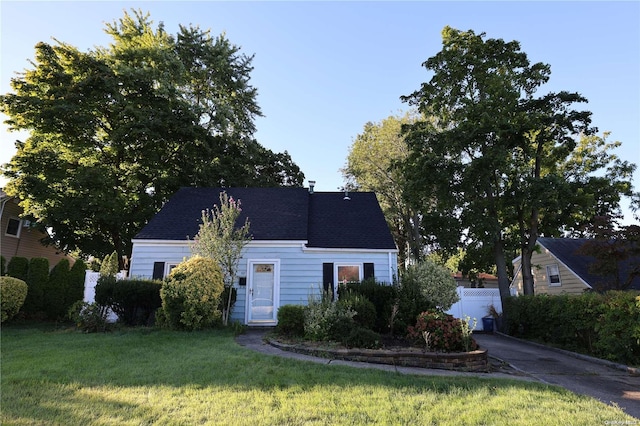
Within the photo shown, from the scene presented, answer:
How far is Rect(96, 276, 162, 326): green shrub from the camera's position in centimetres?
1070

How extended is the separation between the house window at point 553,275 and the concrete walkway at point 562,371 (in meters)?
10.8

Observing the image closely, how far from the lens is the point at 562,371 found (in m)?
6.97

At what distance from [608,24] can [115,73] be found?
68.9ft

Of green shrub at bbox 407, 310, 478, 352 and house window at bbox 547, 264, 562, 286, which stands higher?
house window at bbox 547, 264, 562, 286

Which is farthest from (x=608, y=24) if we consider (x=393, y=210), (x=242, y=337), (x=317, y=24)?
(x=393, y=210)

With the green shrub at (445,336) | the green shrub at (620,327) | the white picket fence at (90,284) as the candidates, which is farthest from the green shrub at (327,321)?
the white picket fence at (90,284)

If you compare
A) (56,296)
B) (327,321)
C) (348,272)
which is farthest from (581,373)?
(56,296)

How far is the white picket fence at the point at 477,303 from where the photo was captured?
15.4m

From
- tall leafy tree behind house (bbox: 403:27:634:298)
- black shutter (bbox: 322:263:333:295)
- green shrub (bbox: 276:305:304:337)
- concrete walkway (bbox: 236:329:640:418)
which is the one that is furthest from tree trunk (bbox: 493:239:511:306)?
green shrub (bbox: 276:305:304:337)

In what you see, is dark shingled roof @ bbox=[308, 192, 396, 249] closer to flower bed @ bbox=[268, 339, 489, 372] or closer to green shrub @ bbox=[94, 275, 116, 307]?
flower bed @ bbox=[268, 339, 489, 372]

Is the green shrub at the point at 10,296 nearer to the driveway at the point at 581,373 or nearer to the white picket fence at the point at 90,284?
the white picket fence at the point at 90,284

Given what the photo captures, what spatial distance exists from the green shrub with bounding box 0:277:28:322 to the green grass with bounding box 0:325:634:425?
5.87m

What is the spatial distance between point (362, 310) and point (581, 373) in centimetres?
464

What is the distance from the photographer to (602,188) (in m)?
16.5
